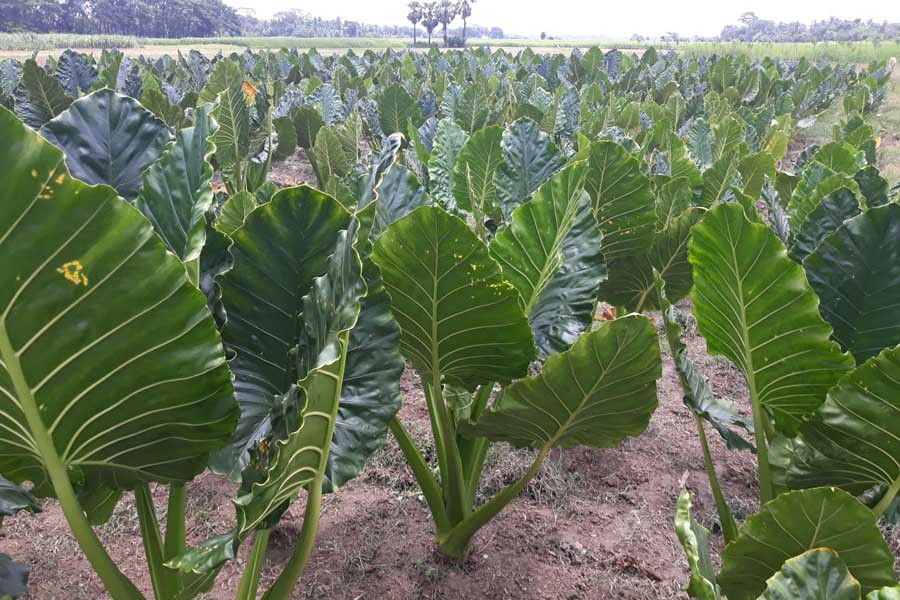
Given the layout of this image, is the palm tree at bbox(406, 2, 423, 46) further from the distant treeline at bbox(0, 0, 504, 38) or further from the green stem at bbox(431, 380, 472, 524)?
the green stem at bbox(431, 380, 472, 524)

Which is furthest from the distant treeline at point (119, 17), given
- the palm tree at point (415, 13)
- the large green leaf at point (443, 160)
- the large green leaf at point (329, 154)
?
the large green leaf at point (443, 160)

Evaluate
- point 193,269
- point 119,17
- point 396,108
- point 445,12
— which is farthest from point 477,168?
point 445,12

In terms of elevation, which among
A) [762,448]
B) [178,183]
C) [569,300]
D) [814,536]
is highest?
[178,183]

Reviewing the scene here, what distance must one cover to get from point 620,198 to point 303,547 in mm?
1002

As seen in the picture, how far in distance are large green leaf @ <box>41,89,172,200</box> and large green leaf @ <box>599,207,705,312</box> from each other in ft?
3.68

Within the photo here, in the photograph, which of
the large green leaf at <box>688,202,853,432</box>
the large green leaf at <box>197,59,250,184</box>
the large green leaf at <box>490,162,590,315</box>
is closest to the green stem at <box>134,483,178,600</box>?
the large green leaf at <box>490,162,590,315</box>

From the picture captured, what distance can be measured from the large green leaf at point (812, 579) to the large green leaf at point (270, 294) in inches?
22.2

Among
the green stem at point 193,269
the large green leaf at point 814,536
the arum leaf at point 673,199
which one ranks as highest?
the green stem at point 193,269

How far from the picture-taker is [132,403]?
0.79 m

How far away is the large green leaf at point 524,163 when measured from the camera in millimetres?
1685

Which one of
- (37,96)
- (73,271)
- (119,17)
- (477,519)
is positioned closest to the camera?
(73,271)

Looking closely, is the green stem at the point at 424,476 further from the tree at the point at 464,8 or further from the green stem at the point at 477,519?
the tree at the point at 464,8

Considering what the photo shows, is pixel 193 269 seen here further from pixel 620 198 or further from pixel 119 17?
pixel 119 17

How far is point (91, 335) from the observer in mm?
694
